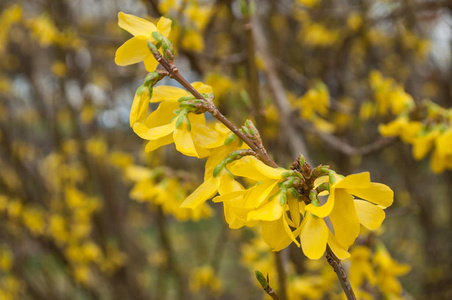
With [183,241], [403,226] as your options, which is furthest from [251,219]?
[183,241]

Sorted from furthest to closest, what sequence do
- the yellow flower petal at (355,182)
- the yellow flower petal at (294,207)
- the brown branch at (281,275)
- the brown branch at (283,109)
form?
the brown branch at (283,109)
the brown branch at (281,275)
the yellow flower petal at (294,207)
the yellow flower petal at (355,182)

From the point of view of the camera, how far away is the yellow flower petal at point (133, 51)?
0.75 meters

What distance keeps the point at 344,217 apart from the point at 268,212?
0.14 meters

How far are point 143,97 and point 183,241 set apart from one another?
21.8 ft

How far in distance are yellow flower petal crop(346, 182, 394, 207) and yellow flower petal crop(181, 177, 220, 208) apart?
0.26 meters

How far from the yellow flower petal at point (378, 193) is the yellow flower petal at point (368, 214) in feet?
0.11

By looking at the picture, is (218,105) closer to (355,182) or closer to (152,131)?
(152,131)

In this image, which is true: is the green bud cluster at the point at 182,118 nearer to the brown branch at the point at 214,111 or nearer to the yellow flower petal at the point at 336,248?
the brown branch at the point at 214,111

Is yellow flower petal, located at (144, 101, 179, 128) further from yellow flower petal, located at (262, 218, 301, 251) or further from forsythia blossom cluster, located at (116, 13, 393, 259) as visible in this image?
yellow flower petal, located at (262, 218, 301, 251)

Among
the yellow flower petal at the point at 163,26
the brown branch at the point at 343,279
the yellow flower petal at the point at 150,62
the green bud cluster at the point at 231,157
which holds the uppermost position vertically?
the yellow flower petal at the point at 163,26

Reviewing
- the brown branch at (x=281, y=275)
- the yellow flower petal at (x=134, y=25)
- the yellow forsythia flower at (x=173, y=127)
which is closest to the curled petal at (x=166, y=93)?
the yellow forsythia flower at (x=173, y=127)

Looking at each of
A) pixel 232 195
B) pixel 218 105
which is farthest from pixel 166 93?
pixel 218 105

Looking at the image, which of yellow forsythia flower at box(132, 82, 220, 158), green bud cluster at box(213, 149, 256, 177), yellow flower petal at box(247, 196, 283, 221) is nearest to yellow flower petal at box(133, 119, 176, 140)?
yellow forsythia flower at box(132, 82, 220, 158)

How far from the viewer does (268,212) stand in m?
0.64
